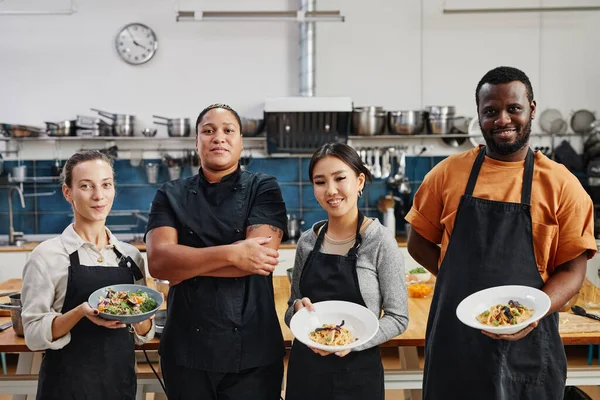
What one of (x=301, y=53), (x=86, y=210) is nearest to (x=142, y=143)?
(x=301, y=53)

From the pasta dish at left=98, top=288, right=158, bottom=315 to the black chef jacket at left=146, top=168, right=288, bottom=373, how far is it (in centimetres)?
12

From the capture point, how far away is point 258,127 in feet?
18.2

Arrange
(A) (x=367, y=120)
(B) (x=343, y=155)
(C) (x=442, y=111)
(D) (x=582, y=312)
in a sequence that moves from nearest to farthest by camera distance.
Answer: (B) (x=343, y=155), (D) (x=582, y=312), (A) (x=367, y=120), (C) (x=442, y=111)

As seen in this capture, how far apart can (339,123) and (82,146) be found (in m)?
2.67

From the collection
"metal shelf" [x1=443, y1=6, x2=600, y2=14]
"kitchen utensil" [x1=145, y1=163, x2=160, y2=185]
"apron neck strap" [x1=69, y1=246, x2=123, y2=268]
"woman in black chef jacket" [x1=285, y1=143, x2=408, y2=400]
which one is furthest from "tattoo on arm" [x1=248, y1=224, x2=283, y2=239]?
"metal shelf" [x1=443, y1=6, x2=600, y2=14]

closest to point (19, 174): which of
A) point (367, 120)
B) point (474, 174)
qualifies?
point (367, 120)

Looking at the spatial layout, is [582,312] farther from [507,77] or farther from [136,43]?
[136,43]

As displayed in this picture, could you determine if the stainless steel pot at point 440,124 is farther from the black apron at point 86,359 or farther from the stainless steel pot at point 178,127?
the black apron at point 86,359

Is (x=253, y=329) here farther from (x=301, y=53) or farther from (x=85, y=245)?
(x=301, y=53)

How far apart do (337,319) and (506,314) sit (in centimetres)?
54

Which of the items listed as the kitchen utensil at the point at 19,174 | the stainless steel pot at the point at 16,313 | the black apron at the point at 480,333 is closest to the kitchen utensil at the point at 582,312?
the black apron at the point at 480,333

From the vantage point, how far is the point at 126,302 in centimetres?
191

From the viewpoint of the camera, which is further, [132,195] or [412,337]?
[132,195]

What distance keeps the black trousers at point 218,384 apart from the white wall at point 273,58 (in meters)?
4.24
